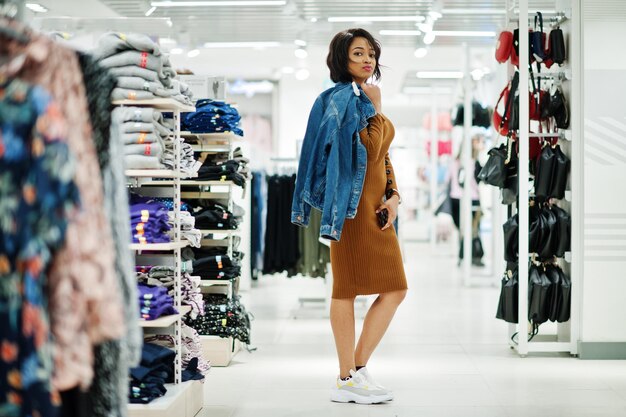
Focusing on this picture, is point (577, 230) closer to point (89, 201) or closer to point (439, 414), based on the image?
point (439, 414)

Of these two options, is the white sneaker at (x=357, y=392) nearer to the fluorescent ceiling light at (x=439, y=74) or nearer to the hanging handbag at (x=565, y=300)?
the hanging handbag at (x=565, y=300)

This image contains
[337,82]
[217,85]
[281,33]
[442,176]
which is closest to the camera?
[337,82]

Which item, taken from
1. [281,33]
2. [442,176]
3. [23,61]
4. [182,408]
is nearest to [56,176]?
[23,61]

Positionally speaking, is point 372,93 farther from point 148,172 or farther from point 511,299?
point 511,299

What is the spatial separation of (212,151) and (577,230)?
2459 mm

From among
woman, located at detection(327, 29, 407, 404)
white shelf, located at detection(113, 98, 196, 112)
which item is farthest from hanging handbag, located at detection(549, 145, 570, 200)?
white shelf, located at detection(113, 98, 196, 112)

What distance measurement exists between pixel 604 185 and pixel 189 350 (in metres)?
2.97

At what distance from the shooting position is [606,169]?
217 inches

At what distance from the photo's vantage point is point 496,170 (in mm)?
5691

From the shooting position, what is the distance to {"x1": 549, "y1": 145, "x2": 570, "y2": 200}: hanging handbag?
217 inches

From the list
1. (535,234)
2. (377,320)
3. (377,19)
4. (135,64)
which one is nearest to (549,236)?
(535,234)

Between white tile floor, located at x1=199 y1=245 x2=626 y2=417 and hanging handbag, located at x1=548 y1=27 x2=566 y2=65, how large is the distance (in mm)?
1970

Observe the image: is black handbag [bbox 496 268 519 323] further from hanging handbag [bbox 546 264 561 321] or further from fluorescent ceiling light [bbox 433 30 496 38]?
fluorescent ceiling light [bbox 433 30 496 38]

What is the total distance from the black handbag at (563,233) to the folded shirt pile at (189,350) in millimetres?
2591
